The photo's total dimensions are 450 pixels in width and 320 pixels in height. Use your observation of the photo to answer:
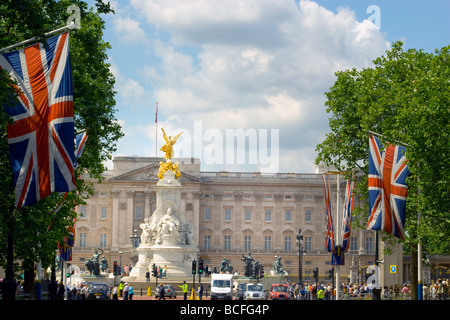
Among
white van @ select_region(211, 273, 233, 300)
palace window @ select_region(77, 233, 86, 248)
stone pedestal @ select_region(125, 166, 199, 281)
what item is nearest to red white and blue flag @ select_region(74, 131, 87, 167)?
white van @ select_region(211, 273, 233, 300)

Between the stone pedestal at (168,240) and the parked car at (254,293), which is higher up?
the stone pedestal at (168,240)

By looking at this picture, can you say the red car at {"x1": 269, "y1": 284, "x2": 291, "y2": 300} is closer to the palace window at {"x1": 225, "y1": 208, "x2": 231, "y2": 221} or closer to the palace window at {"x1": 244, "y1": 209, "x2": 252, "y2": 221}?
the palace window at {"x1": 225, "y1": 208, "x2": 231, "y2": 221}

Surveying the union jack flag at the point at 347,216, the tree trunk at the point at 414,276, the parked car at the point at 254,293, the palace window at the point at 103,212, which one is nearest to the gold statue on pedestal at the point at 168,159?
the parked car at the point at 254,293

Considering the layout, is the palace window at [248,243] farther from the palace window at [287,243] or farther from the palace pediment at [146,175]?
the palace pediment at [146,175]

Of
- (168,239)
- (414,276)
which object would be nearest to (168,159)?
(168,239)

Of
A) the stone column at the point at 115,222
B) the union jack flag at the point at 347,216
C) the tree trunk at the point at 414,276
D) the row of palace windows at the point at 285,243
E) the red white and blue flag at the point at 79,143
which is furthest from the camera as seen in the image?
the row of palace windows at the point at 285,243

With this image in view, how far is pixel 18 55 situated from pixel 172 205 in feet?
193

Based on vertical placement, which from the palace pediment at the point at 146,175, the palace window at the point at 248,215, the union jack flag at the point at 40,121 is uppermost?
the palace pediment at the point at 146,175

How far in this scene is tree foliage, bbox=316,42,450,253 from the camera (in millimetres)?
41156

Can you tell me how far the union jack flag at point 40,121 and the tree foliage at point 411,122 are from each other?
1971 cm

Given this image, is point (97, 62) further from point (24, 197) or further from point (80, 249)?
point (80, 249)

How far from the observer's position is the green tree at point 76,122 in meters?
33.3

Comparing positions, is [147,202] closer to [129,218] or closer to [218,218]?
[129,218]

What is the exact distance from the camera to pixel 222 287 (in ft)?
214
